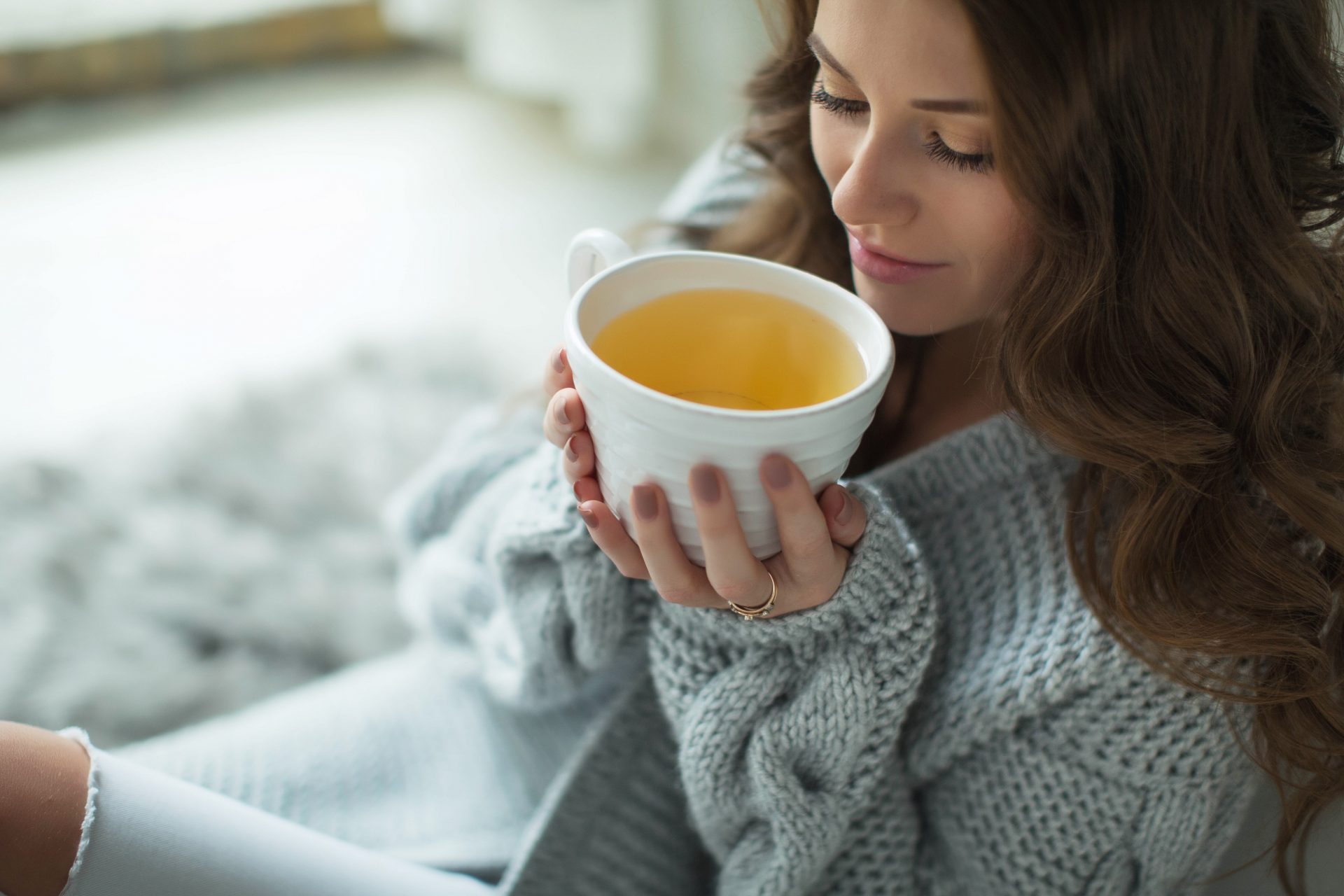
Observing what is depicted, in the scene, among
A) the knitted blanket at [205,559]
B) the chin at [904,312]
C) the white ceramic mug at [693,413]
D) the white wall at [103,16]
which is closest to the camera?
the white ceramic mug at [693,413]

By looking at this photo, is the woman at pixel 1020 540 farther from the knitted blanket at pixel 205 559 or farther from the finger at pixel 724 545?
the knitted blanket at pixel 205 559

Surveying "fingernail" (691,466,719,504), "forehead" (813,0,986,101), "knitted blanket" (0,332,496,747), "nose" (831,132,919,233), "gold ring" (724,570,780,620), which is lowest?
"knitted blanket" (0,332,496,747)

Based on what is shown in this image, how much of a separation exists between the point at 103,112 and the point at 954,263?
2252mm

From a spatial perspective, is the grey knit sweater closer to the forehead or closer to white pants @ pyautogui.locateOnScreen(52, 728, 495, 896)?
white pants @ pyautogui.locateOnScreen(52, 728, 495, 896)

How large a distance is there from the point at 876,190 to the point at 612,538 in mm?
259

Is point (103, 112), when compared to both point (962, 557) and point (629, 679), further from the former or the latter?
point (962, 557)

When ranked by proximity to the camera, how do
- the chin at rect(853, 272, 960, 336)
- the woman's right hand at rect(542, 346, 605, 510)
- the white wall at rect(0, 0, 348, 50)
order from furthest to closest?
the white wall at rect(0, 0, 348, 50)
the chin at rect(853, 272, 960, 336)
the woman's right hand at rect(542, 346, 605, 510)

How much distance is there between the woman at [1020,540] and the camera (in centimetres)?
61

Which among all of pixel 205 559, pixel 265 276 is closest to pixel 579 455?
pixel 205 559

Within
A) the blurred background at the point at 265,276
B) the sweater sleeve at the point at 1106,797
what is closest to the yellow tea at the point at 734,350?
the sweater sleeve at the point at 1106,797

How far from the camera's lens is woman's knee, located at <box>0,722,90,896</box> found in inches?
25.9

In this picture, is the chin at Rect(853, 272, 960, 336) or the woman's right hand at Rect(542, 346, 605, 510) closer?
the woman's right hand at Rect(542, 346, 605, 510)

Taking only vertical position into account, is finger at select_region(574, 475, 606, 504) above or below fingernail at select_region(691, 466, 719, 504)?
below

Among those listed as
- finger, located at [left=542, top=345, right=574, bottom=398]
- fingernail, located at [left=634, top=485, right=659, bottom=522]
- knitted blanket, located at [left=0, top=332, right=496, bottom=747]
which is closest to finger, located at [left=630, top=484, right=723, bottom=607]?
fingernail, located at [left=634, top=485, right=659, bottom=522]
